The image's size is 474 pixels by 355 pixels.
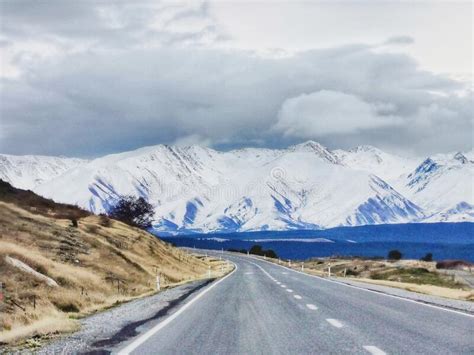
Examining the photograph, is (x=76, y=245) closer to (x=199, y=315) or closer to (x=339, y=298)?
(x=339, y=298)

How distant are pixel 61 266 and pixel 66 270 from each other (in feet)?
1.86

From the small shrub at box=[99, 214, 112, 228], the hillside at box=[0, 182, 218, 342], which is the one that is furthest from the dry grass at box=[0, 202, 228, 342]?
the small shrub at box=[99, 214, 112, 228]

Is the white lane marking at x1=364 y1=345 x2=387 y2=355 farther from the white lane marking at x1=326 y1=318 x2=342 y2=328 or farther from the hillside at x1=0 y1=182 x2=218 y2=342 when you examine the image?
the hillside at x1=0 y1=182 x2=218 y2=342

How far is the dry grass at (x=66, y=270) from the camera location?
19406 millimetres

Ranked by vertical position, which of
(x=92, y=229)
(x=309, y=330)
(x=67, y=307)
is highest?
(x=92, y=229)

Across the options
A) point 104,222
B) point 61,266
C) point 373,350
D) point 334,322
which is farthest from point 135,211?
point 373,350

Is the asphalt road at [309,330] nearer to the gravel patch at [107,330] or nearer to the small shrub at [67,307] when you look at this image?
the gravel patch at [107,330]

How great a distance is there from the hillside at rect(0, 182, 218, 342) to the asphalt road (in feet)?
10.6

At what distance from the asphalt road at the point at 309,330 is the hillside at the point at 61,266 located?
127 inches

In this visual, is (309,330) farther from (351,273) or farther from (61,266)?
(351,273)

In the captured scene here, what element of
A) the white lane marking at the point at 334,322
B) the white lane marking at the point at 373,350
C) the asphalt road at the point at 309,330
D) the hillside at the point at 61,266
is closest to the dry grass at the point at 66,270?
the hillside at the point at 61,266

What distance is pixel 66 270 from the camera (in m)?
34.8

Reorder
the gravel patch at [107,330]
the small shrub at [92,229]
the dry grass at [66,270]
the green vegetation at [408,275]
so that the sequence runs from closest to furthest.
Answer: the gravel patch at [107,330], the dry grass at [66,270], the small shrub at [92,229], the green vegetation at [408,275]

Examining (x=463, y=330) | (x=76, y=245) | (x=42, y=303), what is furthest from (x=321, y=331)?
(x=76, y=245)
